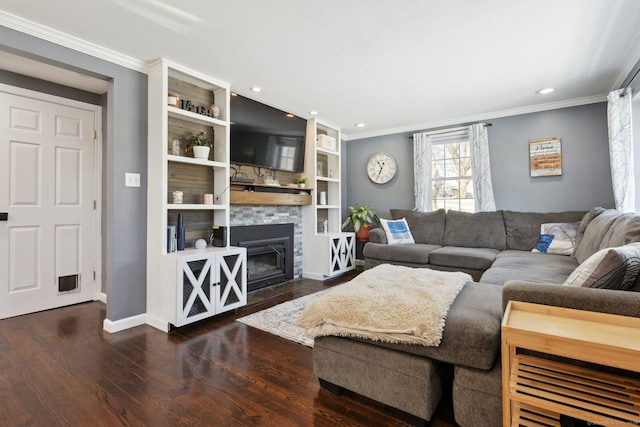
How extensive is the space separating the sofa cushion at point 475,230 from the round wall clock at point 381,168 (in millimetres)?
1230

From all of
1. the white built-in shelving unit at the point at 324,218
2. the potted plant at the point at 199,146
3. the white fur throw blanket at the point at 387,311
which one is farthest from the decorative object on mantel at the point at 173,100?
the white fur throw blanket at the point at 387,311

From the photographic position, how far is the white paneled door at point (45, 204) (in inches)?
110

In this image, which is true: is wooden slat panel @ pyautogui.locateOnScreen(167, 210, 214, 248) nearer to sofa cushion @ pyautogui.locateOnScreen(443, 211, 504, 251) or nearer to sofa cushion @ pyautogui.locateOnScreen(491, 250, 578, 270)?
sofa cushion @ pyautogui.locateOnScreen(491, 250, 578, 270)

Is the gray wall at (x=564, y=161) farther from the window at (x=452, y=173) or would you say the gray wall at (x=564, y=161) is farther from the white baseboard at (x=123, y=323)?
the white baseboard at (x=123, y=323)

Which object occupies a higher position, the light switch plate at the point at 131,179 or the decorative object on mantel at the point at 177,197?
the light switch plate at the point at 131,179

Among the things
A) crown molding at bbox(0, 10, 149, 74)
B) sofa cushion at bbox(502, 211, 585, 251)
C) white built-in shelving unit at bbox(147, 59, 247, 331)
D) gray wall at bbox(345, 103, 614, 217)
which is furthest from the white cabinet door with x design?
gray wall at bbox(345, 103, 614, 217)

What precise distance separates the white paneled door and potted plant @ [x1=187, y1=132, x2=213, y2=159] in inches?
49.5

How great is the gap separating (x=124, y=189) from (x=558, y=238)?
4247 mm

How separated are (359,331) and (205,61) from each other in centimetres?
251

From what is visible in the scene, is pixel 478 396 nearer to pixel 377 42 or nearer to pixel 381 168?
pixel 377 42

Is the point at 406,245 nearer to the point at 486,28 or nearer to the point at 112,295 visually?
the point at 486,28

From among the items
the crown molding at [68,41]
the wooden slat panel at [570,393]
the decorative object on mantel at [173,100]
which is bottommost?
the wooden slat panel at [570,393]

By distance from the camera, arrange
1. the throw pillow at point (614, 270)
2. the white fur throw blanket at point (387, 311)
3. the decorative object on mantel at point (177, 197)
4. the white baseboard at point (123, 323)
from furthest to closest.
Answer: the decorative object on mantel at point (177, 197)
the white baseboard at point (123, 323)
the white fur throw blanket at point (387, 311)
the throw pillow at point (614, 270)

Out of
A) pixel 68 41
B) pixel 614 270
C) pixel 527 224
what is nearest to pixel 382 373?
pixel 614 270
